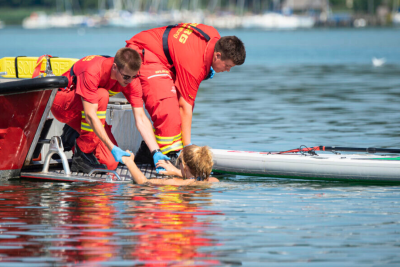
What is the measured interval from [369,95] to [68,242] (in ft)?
57.0

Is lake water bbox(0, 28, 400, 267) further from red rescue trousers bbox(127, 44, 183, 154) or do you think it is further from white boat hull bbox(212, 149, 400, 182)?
red rescue trousers bbox(127, 44, 183, 154)

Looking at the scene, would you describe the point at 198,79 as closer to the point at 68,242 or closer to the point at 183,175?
the point at 183,175

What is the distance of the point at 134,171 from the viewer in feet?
26.6

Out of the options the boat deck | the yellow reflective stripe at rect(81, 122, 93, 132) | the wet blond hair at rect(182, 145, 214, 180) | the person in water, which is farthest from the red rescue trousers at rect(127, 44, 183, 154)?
the yellow reflective stripe at rect(81, 122, 93, 132)

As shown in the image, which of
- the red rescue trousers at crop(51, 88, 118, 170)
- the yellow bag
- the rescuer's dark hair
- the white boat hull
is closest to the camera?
the rescuer's dark hair

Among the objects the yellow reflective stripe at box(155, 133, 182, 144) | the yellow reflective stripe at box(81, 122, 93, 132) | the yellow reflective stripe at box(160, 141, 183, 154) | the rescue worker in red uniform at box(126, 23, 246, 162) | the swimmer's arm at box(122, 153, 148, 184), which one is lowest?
the swimmer's arm at box(122, 153, 148, 184)

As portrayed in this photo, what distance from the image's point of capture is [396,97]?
69.7 ft

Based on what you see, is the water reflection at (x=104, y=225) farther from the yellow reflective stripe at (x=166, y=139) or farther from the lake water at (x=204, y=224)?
the yellow reflective stripe at (x=166, y=139)

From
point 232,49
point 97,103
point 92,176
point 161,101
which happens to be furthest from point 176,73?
point 92,176

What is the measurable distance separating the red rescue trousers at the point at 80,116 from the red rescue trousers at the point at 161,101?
49 cm

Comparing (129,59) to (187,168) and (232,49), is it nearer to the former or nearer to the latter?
(232,49)

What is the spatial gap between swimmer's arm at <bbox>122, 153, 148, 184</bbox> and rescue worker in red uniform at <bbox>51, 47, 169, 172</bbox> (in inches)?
4.4

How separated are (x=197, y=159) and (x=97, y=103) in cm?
120

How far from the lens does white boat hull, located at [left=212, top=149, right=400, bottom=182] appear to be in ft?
28.1
